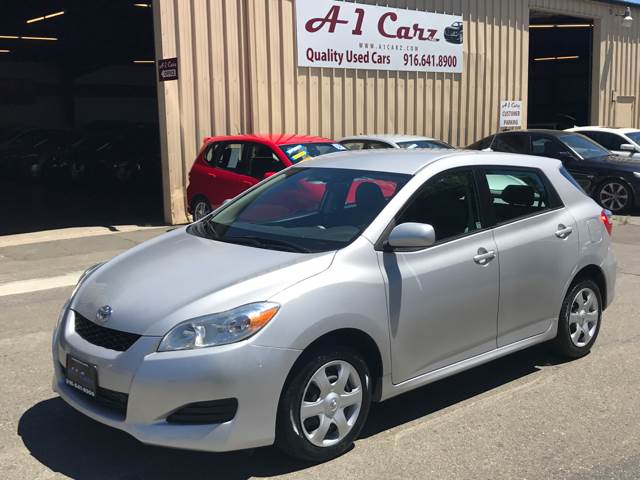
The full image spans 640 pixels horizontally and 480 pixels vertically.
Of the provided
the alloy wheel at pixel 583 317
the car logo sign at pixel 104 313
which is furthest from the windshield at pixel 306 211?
the alloy wheel at pixel 583 317

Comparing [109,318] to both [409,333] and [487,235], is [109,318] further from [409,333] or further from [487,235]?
[487,235]

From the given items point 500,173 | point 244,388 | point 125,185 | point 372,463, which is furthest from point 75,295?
point 125,185

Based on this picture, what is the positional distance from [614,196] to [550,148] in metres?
1.56

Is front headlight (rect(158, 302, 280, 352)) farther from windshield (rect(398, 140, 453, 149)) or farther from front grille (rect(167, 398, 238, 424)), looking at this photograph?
windshield (rect(398, 140, 453, 149))

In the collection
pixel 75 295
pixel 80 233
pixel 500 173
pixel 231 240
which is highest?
pixel 500 173

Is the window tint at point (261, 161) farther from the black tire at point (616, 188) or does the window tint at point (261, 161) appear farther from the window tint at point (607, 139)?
the window tint at point (607, 139)

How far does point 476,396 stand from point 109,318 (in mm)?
2463

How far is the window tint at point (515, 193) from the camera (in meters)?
4.88

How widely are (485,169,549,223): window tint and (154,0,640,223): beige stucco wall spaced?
886cm

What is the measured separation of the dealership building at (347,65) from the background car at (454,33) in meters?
0.04

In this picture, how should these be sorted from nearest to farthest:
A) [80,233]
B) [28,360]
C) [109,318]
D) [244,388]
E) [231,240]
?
[244,388], [109,318], [231,240], [28,360], [80,233]

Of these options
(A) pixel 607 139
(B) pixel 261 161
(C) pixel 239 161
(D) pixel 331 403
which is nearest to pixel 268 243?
(D) pixel 331 403

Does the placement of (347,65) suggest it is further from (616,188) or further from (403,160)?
(403,160)

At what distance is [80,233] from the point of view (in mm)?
12297
